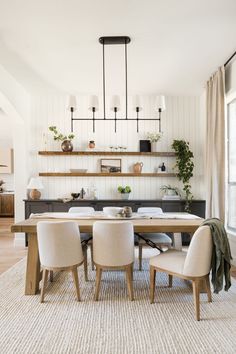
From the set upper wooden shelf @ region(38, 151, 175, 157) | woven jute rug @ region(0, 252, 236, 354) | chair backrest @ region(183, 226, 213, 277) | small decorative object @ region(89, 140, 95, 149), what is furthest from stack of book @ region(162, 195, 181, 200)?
chair backrest @ region(183, 226, 213, 277)

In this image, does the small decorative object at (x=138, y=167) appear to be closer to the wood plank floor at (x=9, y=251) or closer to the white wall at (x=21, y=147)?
the white wall at (x=21, y=147)

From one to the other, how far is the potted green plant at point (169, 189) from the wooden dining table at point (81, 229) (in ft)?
7.00

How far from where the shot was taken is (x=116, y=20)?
283 cm

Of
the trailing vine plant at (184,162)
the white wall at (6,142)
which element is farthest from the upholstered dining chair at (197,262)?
the white wall at (6,142)

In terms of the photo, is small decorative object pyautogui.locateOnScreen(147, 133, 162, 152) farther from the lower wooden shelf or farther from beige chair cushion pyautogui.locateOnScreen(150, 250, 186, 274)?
beige chair cushion pyautogui.locateOnScreen(150, 250, 186, 274)

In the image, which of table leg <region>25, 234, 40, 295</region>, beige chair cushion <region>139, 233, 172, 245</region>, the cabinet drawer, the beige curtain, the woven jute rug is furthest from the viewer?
the cabinet drawer

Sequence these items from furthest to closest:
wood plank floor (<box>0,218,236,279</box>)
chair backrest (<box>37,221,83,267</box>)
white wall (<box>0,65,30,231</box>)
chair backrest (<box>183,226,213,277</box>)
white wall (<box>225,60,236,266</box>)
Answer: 1. white wall (<box>0,65,30,231</box>)
2. wood plank floor (<box>0,218,236,279</box>)
3. white wall (<box>225,60,236,266</box>)
4. chair backrest (<box>37,221,83,267</box>)
5. chair backrest (<box>183,226,213,277</box>)

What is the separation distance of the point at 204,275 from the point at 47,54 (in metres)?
3.37

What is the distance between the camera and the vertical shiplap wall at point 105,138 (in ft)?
17.4

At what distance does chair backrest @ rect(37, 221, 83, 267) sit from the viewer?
100 inches

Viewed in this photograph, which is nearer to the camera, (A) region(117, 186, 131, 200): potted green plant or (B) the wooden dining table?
(B) the wooden dining table

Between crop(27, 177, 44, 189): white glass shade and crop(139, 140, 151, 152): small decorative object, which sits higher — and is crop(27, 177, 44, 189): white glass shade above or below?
below

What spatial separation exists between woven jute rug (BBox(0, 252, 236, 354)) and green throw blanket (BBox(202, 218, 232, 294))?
350mm

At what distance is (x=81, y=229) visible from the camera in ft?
8.93
